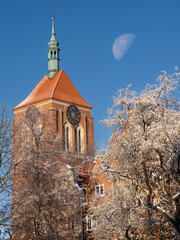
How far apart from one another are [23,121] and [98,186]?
7.73m

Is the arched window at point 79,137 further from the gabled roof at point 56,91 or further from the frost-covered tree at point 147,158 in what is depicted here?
the frost-covered tree at point 147,158

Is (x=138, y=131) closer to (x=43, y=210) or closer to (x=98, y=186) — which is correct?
(x=43, y=210)

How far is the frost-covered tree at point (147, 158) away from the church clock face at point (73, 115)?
48.8 meters

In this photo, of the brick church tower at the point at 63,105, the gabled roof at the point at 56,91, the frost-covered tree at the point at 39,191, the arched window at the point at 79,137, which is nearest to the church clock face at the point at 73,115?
the brick church tower at the point at 63,105

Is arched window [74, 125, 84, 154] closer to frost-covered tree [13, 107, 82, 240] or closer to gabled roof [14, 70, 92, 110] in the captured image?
gabled roof [14, 70, 92, 110]

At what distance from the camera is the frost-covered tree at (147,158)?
48.7ft

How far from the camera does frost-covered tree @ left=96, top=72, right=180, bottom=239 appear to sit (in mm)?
14852

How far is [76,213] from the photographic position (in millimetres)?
25297

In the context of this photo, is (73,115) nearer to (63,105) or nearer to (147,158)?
(63,105)

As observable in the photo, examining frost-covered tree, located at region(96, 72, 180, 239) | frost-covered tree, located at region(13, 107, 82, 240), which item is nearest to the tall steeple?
frost-covered tree, located at region(13, 107, 82, 240)

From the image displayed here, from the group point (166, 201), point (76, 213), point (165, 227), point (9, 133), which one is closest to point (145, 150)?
point (166, 201)

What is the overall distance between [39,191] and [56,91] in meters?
45.0

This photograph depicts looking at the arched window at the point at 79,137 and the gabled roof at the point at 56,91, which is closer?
the arched window at the point at 79,137

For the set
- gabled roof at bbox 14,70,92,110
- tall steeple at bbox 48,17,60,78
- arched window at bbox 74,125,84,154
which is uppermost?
tall steeple at bbox 48,17,60,78
